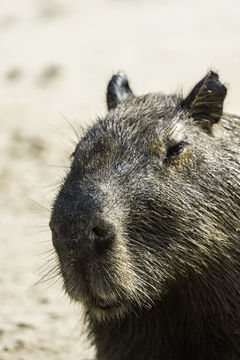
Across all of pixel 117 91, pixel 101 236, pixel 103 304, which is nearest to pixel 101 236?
pixel 101 236

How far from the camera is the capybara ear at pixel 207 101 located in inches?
225

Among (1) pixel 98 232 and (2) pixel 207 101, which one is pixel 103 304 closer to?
(1) pixel 98 232

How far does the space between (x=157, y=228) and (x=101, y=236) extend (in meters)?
0.53

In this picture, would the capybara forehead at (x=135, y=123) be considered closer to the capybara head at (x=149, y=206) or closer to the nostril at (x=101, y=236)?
the capybara head at (x=149, y=206)

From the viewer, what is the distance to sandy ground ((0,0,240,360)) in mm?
8047

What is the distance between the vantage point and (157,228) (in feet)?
17.1

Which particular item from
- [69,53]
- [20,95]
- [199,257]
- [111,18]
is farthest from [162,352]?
[111,18]

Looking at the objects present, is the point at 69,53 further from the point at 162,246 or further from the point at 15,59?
the point at 162,246

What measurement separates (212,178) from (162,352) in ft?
4.14

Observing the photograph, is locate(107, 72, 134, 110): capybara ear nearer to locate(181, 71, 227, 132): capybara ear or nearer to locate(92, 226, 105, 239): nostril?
locate(181, 71, 227, 132): capybara ear

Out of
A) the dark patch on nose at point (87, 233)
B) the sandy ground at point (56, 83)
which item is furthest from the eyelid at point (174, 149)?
the sandy ground at point (56, 83)

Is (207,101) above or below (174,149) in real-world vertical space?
above

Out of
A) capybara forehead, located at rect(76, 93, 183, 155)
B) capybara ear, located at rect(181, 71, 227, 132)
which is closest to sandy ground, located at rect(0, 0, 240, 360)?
capybara forehead, located at rect(76, 93, 183, 155)

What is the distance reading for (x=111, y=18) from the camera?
2089 centimetres
